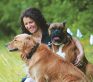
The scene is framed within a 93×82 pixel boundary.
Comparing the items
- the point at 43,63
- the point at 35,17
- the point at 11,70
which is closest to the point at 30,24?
the point at 35,17

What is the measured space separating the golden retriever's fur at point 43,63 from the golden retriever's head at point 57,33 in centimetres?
78

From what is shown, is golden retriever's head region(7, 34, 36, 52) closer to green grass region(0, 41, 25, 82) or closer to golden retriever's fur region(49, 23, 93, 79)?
golden retriever's fur region(49, 23, 93, 79)

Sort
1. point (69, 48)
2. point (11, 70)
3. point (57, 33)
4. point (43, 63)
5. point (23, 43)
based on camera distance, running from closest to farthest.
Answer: point (23, 43) → point (43, 63) → point (57, 33) → point (69, 48) → point (11, 70)

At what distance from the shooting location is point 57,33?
970 cm

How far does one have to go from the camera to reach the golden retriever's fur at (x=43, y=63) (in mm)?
8797

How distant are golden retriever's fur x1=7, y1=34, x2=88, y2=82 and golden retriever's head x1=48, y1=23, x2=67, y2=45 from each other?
30.7 inches

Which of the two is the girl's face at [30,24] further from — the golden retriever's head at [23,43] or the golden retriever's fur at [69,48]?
the golden retriever's head at [23,43]

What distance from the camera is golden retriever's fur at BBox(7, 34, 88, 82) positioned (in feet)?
28.9

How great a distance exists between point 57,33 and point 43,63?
36.6 inches

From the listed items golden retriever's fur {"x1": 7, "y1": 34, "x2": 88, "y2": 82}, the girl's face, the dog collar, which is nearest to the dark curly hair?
the girl's face

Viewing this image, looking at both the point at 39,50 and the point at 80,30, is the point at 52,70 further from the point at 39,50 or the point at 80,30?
the point at 80,30

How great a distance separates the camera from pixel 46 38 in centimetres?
973

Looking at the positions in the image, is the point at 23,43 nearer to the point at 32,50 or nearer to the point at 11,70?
the point at 32,50

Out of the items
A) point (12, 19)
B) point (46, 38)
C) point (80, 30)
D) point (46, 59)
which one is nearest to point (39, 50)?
point (46, 59)
